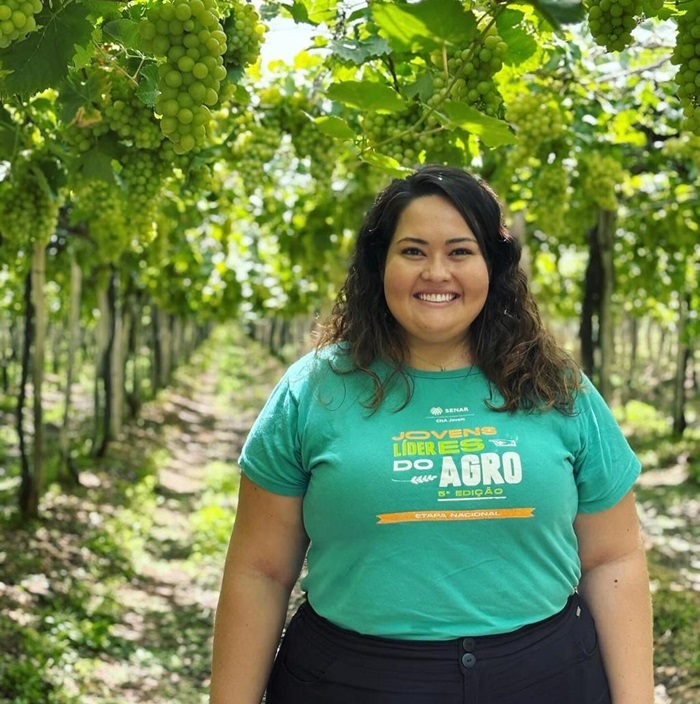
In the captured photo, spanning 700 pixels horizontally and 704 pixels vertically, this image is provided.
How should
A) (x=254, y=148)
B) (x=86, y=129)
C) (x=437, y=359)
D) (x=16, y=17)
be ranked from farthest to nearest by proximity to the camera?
(x=254, y=148) → (x=86, y=129) → (x=437, y=359) → (x=16, y=17)

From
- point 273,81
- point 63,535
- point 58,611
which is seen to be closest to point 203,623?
point 58,611

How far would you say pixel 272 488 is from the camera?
75.3 inches

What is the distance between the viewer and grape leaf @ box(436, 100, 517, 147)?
122cm

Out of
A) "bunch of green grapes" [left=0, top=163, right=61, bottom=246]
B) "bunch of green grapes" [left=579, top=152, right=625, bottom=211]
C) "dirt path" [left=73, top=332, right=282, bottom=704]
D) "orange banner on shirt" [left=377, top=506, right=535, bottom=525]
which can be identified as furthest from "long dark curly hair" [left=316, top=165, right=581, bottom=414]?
"dirt path" [left=73, top=332, right=282, bottom=704]

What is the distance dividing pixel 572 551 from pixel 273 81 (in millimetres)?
2634

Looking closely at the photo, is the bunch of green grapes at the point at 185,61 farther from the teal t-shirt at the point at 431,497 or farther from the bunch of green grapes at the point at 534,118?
the bunch of green grapes at the point at 534,118

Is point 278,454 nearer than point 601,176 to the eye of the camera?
Yes

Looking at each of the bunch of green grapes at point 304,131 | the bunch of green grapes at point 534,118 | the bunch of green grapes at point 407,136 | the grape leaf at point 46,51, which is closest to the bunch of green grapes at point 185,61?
the grape leaf at point 46,51

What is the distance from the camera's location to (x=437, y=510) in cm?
179

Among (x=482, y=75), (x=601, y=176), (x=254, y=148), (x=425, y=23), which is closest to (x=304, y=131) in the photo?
(x=254, y=148)

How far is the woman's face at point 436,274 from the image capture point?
6.32 feet

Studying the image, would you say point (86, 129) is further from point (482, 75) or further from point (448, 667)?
point (448, 667)

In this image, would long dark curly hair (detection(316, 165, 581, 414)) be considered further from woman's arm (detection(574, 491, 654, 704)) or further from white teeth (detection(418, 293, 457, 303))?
woman's arm (detection(574, 491, 654, 704))

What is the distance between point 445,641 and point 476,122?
3.47 feet
